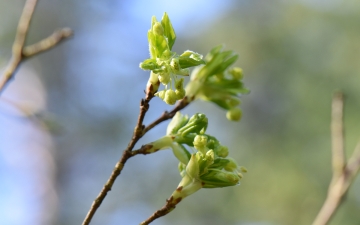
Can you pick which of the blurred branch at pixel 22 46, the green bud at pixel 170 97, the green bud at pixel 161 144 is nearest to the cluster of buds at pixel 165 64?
the green bud at pixel 170 97

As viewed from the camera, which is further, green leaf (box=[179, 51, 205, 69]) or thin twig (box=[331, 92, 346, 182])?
thin twig (box=[331, 92, 346, 182])

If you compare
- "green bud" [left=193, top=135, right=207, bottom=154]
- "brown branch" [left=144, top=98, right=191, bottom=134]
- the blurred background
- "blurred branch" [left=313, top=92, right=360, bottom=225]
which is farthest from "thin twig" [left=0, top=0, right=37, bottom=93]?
the blurred background

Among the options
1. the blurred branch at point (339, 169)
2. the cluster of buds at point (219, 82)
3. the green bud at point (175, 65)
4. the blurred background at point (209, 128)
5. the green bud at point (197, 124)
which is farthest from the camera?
the blurred background at point (209, 128)

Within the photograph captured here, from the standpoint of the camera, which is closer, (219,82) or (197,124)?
(197,124)

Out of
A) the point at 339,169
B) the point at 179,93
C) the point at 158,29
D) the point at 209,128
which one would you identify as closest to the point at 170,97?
the point at 179,93

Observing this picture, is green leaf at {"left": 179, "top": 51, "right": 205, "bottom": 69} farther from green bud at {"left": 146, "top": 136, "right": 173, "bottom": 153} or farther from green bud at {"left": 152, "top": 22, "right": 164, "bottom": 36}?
green bud at {"left": 146, "top": 136, "right": 173, "bottom": 153}

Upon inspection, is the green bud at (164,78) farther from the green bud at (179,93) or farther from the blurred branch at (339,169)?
the blurred branch at (339,169)

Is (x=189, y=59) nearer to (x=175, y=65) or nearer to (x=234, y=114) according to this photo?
(x=175, y=65)
